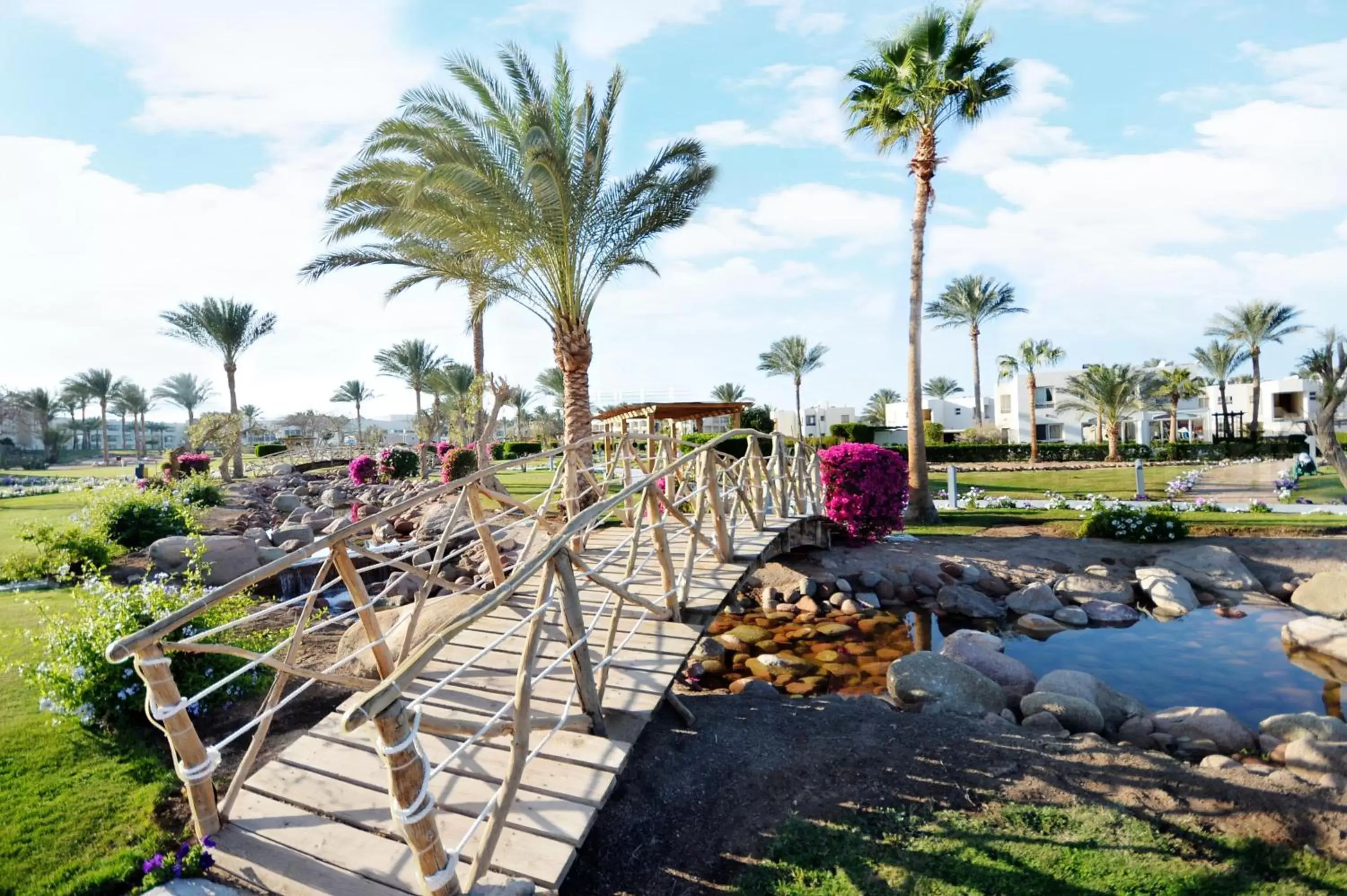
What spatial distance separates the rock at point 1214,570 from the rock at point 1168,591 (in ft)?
0.76

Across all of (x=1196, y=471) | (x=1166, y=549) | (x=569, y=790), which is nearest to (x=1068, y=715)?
(x=569, y=790)

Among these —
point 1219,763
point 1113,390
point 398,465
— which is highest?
point 1113,390

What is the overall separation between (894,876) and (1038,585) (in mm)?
7913

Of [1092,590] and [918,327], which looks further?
[918,327]

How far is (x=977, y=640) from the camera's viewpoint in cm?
813

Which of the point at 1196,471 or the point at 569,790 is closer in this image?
the point at 569,790

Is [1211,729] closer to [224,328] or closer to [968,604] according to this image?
[968,604]

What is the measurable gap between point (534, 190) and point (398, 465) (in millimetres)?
13101

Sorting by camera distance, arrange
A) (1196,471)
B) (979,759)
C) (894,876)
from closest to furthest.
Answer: (894,876)
(979,759)
(1196,471)

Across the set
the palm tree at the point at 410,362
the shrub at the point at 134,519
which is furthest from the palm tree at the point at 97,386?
the shrub at the point at 134,519

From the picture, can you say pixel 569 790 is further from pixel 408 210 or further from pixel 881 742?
pixel 408 210

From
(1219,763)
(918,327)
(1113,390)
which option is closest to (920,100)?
(918,327)

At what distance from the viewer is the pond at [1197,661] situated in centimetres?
714

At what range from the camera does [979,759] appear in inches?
179
